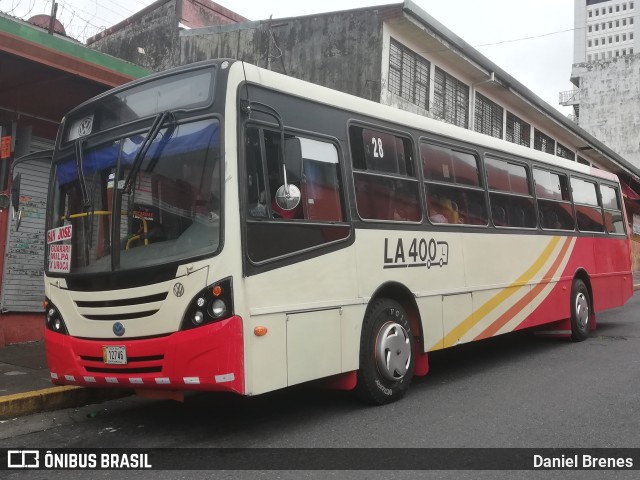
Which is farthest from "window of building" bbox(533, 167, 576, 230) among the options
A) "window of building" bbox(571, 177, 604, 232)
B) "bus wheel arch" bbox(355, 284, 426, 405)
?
"bus wheel arch" bbox(355, 284, 426, 405)

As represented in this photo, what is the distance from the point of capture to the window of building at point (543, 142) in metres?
23.8

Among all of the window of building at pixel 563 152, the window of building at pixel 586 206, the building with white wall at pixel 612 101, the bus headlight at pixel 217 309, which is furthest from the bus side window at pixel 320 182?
the building with white wall at pixel 612 101

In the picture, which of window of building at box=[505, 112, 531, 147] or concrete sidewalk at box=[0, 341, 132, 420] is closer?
concrete sidewalk at box=[0, 341, 132, 420]

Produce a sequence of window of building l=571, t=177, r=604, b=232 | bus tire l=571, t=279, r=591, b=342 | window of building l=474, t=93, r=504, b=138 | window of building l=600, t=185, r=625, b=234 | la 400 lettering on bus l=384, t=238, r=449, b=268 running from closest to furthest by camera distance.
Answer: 1. la 400 lettering on bus l=384, t=238, r=449, b=268
2. bus tire l=571, t=279, r=591, b=342
3. window of building l=571, t=177, r=604, b=232
4. window of building l=600, t=185, r=625, b=234
5. window of building l=474, t=93, r=504, b=138

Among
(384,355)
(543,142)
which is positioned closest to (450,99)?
(543,142)

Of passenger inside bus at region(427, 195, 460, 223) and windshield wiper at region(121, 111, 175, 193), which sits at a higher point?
windshield wiper at region(121, 111, 175, 193)

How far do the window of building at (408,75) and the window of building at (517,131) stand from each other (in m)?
5.81

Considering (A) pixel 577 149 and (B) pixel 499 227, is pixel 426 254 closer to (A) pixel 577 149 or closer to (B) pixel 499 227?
(B) pixel 499 227

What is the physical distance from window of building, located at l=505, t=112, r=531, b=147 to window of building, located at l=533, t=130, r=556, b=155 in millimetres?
885

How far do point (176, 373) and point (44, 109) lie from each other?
19.8ft

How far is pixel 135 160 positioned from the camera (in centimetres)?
492

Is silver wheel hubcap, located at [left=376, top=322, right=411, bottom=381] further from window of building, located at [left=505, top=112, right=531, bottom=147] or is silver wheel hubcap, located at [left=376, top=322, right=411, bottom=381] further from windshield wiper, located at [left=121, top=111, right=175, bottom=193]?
window of building, located at [left=505, top=112, right=531, bottom=147]

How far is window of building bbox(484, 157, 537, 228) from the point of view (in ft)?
25.7

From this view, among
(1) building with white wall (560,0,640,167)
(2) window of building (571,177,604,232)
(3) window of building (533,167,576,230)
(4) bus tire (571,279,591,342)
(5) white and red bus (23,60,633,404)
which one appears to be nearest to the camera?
(5) white and red bus (23,60,633,404)
